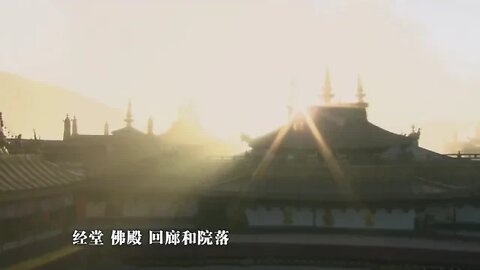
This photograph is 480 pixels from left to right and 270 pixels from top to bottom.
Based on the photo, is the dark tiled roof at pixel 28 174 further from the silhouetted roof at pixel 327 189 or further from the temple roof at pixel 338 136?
the temple roof at pixel 338 136

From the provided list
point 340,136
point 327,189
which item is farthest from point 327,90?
point 327,189

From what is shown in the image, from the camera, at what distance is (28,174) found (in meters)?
14.5

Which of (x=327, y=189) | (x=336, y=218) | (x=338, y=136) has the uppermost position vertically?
(x=338, y=136)

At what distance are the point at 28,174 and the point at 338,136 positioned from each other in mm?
15382

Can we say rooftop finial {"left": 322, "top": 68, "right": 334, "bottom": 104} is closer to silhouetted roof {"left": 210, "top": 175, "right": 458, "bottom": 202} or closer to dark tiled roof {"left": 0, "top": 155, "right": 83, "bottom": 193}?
silhouetted roof {"left": 210, "top": 175, "right": 458, "bottom": 202}

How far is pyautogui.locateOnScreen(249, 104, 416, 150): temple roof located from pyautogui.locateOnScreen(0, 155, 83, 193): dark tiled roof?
11.6 meters

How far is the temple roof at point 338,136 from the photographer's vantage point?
25141 millimetres

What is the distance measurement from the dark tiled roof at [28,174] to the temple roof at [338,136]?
11.6 m

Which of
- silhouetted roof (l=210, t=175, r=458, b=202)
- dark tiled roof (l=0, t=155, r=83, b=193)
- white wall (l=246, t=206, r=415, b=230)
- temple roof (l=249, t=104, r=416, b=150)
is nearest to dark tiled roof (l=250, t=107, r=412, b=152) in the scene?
temple roof (l=249, t=104, r=416, b=150)

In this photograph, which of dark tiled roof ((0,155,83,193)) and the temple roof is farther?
the temple roof

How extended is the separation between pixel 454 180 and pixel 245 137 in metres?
10.4

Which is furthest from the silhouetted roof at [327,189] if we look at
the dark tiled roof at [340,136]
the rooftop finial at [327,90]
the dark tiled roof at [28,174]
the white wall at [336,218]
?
the rooftop finial at [327,90]

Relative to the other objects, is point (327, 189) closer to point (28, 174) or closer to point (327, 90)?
point (28, 174)

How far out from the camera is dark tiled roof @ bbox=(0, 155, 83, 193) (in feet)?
43.4
